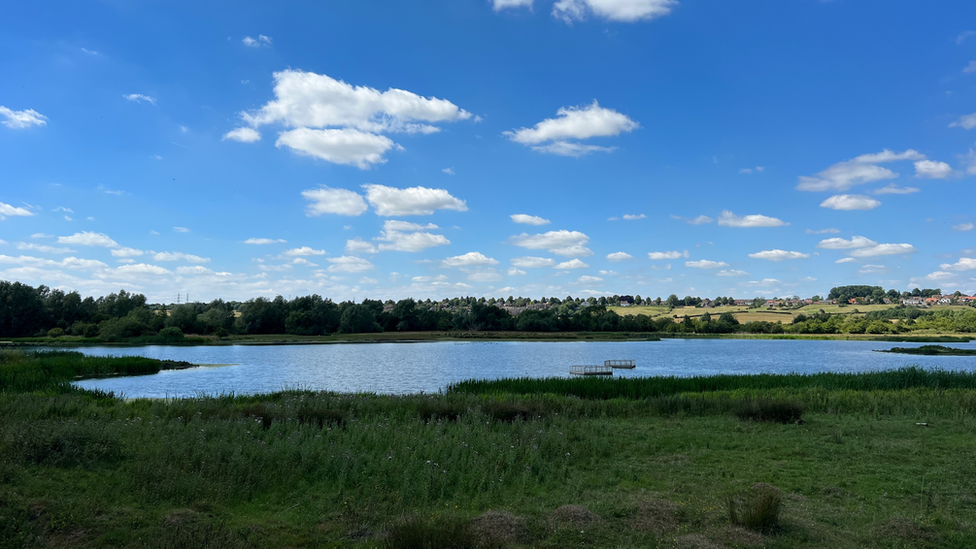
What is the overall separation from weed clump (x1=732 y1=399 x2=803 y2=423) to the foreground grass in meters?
0.54

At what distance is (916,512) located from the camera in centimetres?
768

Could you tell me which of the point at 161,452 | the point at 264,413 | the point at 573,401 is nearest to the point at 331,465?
the point at 161,452

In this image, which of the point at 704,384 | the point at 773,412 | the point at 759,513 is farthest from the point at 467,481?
the point at 704,384

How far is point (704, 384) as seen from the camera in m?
26.1

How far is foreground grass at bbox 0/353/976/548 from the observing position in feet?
21.6

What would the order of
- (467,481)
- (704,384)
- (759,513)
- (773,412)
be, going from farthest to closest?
(704,384)
(773,412)
(467,481)
(759,513)

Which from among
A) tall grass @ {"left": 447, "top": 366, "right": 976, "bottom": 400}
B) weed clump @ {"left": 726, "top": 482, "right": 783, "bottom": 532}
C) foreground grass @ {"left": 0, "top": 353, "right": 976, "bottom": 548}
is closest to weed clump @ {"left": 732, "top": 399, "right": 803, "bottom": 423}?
foreground grass @ {"left": 0, "top": 353, "right": 976, "bottom": 548}

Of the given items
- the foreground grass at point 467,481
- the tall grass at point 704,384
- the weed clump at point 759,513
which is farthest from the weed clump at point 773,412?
the weed clump at point 759,513

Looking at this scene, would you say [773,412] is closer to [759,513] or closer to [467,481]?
[759,513]

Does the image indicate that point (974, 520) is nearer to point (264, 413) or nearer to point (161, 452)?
point (161, 452)

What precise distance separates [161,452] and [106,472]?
0.85 m

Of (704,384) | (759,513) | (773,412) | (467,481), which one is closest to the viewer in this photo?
(759,513)

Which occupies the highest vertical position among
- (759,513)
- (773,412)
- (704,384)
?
(759,513)

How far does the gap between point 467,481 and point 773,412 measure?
1090 cm
